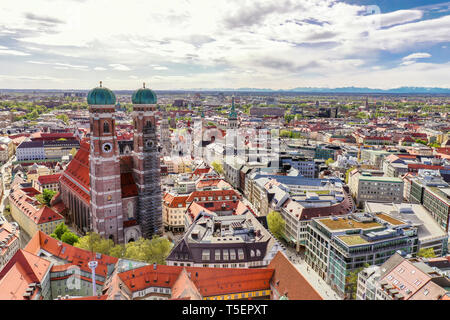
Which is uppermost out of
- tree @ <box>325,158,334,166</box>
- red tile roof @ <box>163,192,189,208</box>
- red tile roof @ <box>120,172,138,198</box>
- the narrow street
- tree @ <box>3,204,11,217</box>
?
red tile roof @ <box>120,172,138,198</box>

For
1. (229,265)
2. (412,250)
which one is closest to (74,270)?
(229,265)

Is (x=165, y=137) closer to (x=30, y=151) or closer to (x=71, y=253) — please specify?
(x=30, y=151)

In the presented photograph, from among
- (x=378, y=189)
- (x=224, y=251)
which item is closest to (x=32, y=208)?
(x=224, y=251)

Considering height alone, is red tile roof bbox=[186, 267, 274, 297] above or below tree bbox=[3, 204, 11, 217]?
above

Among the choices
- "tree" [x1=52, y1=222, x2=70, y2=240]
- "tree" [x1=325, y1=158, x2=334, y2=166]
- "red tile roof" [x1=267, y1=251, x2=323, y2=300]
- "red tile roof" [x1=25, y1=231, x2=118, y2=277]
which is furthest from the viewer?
"tree" [x1=325, y1=158, x2=334, y2=166]

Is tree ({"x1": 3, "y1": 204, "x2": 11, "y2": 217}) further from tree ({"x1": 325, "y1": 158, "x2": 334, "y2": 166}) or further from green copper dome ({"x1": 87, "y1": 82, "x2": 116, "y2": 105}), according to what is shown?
tree ({"x1": 325, "y1": 158, "x2": 334, "y2": 166})

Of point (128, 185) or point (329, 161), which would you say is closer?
point (128, 185)

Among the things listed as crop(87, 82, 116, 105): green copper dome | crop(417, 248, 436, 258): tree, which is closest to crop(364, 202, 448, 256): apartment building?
crop(417, 248, 436, 258): tree
